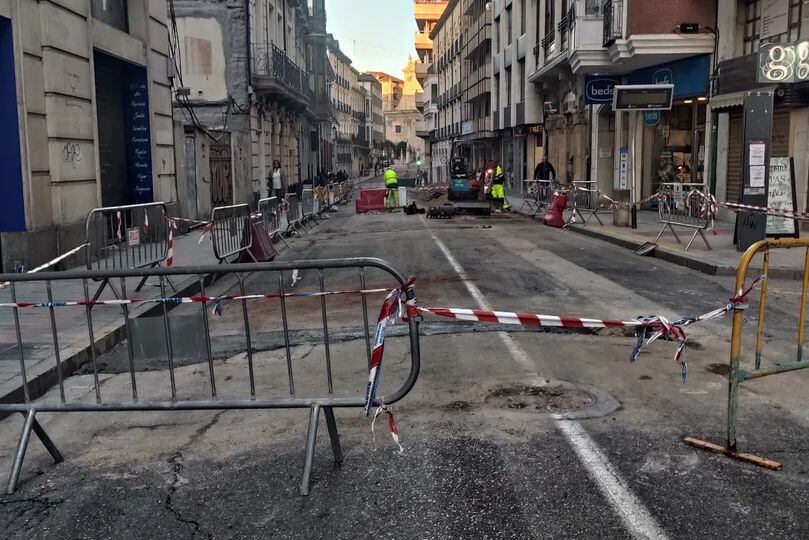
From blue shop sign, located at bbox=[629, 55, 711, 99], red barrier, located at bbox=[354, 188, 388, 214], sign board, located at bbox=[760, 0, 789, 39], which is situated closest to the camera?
sign board, located at bbox=[760, 0, 789, 39]

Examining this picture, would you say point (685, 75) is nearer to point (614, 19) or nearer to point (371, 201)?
point (614, 19)

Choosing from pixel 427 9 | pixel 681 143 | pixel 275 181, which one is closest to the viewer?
pixel 681 143

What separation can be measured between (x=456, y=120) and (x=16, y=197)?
191ft

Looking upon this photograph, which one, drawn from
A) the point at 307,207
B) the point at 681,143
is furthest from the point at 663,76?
the point at 307,207

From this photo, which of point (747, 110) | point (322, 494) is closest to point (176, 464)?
point (322, 494)

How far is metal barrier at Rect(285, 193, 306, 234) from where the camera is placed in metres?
19.7

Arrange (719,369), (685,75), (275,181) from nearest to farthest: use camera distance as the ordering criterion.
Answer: (719,369) < (685,75) < (275,181)

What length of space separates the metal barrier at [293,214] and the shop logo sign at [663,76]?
38.7 feet

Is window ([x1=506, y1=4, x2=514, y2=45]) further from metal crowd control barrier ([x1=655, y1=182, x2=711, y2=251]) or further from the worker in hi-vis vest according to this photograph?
metal crowd control barrier ([x1=655, y1=182, x2=711, y2=251])

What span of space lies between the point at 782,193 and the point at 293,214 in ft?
40.3

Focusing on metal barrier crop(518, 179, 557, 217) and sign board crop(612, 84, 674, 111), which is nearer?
sign board crop(612, 84, 674, 111)

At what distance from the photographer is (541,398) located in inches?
215

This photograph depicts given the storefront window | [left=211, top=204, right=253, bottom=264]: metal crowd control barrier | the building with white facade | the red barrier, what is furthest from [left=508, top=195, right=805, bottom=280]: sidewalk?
the red barrier

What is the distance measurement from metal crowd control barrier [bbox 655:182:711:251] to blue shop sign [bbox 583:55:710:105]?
19.1 ft
